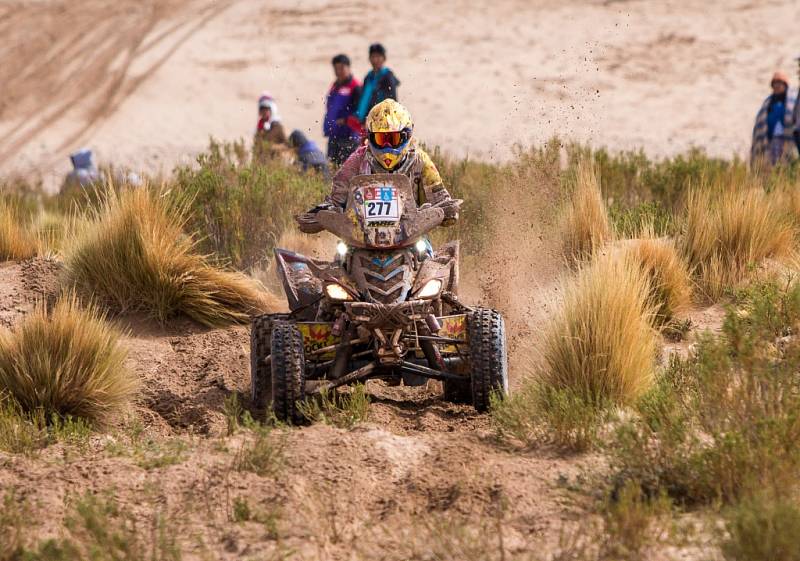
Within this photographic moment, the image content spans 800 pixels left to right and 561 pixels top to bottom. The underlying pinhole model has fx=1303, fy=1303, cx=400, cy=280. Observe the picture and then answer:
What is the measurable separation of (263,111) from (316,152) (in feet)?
3.07

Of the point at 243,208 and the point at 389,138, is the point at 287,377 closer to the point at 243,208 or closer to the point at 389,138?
the point at 389,138

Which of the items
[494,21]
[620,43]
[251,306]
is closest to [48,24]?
[494,21]

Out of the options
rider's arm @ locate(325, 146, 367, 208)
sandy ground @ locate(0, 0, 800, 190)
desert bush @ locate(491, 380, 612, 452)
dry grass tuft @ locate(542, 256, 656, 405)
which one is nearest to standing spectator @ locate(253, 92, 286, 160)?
rider's arm @ locate(325, 146, 367, 208)

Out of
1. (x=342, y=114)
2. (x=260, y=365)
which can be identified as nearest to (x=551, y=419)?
(x=260, y=365)

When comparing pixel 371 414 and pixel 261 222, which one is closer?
pixel 371 414

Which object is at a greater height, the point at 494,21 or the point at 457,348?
the point at 494,21

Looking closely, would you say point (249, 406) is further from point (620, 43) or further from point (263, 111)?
point (620, 43)

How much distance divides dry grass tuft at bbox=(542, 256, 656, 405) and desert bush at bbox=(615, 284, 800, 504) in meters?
0.48

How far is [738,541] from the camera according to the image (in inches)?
197

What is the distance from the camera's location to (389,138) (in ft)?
28.5

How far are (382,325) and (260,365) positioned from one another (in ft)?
3.29

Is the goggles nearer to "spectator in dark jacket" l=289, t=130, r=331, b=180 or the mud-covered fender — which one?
the mud-covered fender

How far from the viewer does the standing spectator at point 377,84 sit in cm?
1420

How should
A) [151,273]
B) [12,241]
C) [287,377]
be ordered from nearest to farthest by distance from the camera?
[287,377] < [151,273] < [12,241]
